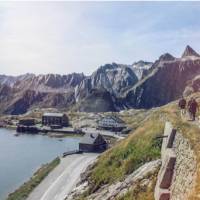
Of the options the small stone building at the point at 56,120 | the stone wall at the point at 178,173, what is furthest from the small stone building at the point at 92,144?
the small stone building at the point at 56,120

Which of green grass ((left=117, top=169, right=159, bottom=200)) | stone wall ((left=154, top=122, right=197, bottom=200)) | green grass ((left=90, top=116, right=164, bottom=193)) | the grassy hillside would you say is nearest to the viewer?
stone wall ((left=154, top=122, right=197, bottom=200))

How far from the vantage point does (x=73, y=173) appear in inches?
2459

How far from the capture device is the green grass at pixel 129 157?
40781 mm

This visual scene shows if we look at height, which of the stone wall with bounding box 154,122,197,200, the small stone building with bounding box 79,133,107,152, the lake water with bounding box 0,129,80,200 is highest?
the stone wall with bounding box 154,122,197,200

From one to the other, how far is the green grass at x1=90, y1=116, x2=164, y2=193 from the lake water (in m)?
20.4

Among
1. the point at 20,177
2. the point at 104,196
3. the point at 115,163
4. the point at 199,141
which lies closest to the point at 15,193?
the point at 20,177

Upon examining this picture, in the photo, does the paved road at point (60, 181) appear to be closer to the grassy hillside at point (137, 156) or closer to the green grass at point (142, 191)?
the grassy hillside at point (137, 156)

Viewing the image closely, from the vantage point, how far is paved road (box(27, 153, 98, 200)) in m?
52.8

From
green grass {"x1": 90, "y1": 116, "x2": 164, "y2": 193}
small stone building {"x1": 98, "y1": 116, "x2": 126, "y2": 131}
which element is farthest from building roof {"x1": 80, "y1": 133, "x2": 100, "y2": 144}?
small stone building {"x1": 98, "y1": 116, "x2": 126, "y2": 131}

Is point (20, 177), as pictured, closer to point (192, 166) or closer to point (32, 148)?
point (32, 148)

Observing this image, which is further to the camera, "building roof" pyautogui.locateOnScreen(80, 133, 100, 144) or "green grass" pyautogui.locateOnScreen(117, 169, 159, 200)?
"building roof" pyautogui.locateOnScreen(80, 133, 100, 144)

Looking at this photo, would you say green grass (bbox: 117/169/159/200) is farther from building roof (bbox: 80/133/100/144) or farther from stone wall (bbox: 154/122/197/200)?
building roof (bbox: 80/133/100/144)

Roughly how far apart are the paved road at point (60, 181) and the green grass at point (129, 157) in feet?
16.0

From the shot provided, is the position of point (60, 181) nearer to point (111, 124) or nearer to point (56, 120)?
point (111, 124)
